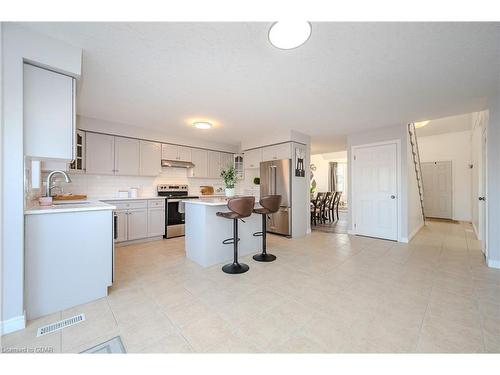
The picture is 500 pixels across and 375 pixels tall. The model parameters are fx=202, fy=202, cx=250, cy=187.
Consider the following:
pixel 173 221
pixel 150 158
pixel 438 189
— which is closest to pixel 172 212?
pixel 173 221

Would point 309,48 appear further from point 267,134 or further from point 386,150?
point 386,150

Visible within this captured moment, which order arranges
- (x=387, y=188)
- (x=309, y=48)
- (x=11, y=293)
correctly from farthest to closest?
(x=387, y=188) < (x=309, y=48) < (x=11, y=293)

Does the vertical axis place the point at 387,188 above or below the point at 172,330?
above

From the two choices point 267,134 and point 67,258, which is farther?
point 267,134

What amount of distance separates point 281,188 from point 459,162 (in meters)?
6.30

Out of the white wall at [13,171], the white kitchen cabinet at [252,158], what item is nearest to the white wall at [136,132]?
the white kitchen cabinet at [252,158]

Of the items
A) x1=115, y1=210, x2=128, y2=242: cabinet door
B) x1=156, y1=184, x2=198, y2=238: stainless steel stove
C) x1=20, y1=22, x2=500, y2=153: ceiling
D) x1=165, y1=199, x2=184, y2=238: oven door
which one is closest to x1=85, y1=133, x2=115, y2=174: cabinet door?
x1=20, y1=22, x2=500, y2=153: ceiling

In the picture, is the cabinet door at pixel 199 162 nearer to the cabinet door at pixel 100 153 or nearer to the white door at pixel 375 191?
the cabinet door at pixel 100 153

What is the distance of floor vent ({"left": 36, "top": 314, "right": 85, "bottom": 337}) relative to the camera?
153cm

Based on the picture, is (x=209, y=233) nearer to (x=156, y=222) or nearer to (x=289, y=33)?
(x=156, y=222)

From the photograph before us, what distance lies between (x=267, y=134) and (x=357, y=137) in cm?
209

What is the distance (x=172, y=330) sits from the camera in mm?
1544

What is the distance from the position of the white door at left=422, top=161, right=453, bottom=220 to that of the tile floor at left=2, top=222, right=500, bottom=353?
468cm
